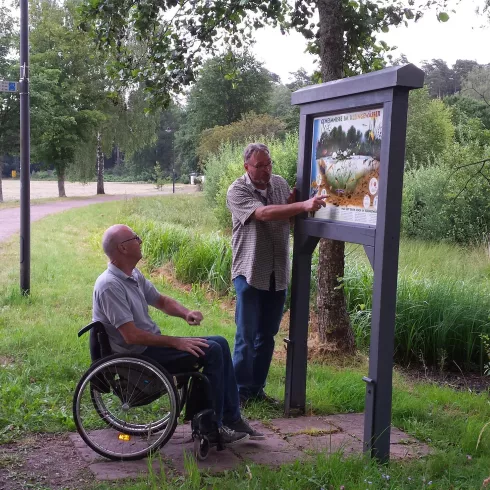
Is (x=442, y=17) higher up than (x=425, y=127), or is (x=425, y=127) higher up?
(x=425, y=127)

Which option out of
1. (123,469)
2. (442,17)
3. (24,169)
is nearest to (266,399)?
(123,469)

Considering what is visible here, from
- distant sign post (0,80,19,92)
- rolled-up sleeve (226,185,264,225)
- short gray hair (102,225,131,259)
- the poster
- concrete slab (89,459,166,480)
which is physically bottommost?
concrete slab (89,459,166,480)

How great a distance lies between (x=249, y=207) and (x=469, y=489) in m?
2.25

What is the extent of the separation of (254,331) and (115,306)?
136 cm

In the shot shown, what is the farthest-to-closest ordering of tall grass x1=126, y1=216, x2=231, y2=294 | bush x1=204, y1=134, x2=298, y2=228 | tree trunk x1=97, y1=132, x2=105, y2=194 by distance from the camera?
tree trunk x1=97, y1=132, x2=105, y2=194 < bush x1=204, y1=134, x2=298, y2=228 < tall grass x1=126, y1=216, x2=231, y2=294

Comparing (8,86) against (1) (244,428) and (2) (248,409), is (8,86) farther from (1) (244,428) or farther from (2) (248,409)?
(1) (244,428)

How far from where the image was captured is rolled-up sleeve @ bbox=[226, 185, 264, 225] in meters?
4.86

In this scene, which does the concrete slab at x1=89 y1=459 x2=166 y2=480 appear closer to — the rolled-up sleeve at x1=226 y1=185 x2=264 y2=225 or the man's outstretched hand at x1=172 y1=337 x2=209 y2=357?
the man's outstretched hand at x1=172 y1=337 x2=209 y2=357

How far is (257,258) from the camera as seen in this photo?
16.3ft

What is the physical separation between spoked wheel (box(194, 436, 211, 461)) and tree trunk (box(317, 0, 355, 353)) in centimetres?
311

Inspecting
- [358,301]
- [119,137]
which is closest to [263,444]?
[358,301]

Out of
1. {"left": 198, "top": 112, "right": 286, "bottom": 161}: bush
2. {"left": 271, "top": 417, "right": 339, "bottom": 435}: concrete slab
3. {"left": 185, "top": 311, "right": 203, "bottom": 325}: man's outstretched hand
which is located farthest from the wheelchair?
{"left": 198, "top": 112, "right": 286, "bottom": 161}: bush

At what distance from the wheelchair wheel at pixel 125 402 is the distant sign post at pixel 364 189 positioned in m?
1.18

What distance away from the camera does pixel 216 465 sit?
4.03 meters
